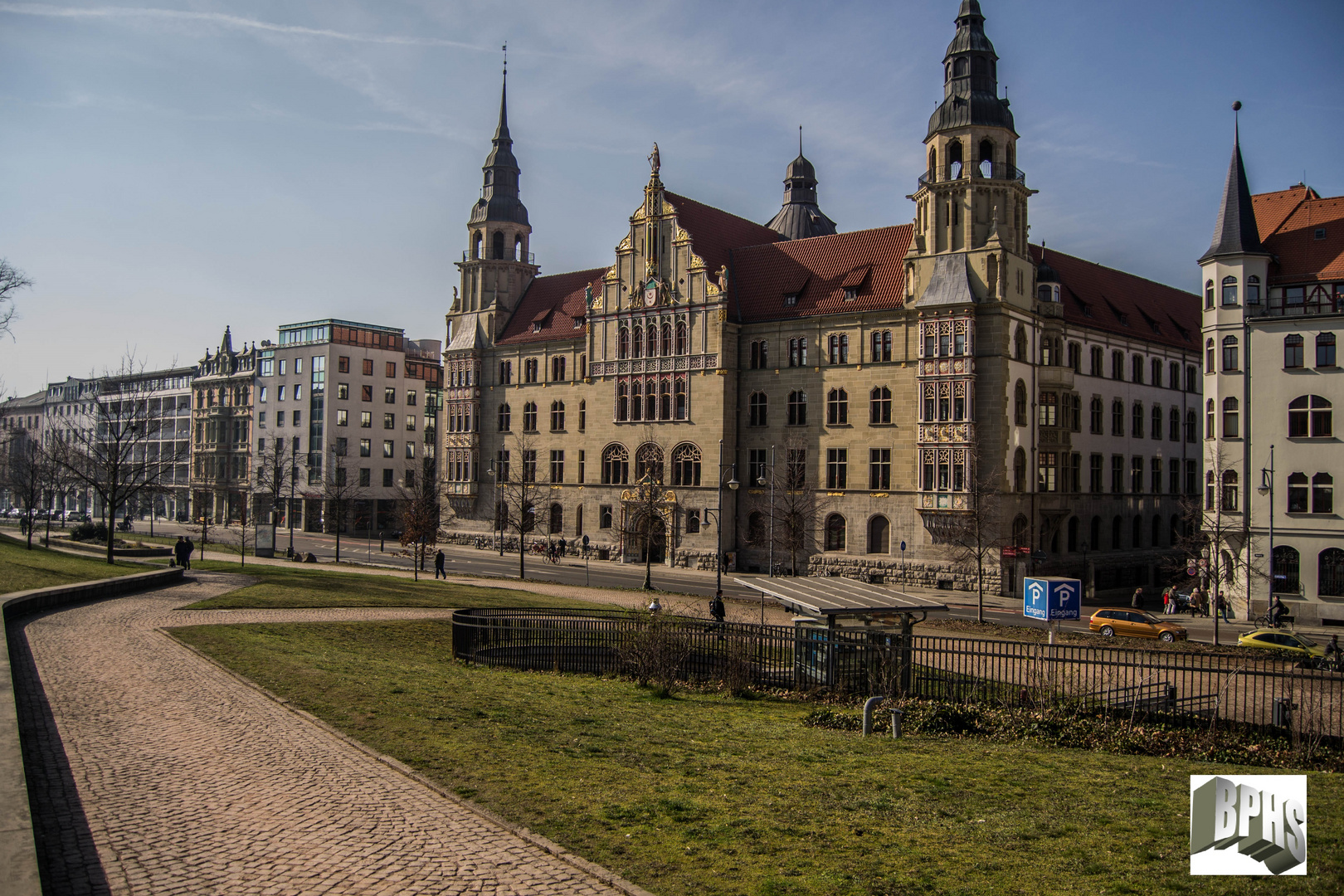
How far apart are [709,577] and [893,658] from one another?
1350 inches

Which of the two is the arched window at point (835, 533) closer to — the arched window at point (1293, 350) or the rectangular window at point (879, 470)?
the rectangular window at point (879, 470)

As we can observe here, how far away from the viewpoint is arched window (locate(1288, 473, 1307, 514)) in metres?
40.3

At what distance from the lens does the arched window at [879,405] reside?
169 feet

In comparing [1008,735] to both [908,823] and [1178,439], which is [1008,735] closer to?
[908,823]

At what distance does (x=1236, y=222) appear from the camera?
4416 cm

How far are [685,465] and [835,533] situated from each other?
1077 cm

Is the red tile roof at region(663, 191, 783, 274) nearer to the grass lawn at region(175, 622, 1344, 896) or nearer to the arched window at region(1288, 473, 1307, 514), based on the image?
the arched window at region(1288, 473, 1307, 514)

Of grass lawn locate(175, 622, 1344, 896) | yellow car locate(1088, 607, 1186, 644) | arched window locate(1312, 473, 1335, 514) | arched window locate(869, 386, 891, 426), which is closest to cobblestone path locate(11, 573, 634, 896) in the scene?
grass lawn locate(175, 622, 1344, 896)

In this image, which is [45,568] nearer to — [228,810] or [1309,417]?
[228,810]

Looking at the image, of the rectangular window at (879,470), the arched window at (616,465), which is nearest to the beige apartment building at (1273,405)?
the rectangular window at (879,470)

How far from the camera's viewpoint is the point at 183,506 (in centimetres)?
10456

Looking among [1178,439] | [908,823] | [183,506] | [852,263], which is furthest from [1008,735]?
[183,506]

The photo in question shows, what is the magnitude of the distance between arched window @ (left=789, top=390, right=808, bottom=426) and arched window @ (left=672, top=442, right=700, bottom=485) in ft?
20.8

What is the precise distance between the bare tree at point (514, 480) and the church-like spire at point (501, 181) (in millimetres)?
17663
